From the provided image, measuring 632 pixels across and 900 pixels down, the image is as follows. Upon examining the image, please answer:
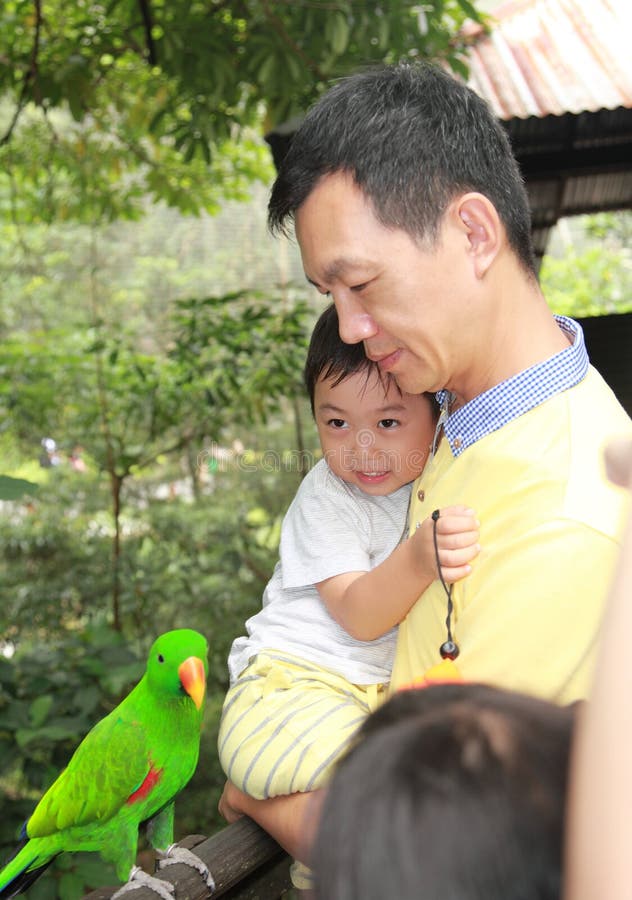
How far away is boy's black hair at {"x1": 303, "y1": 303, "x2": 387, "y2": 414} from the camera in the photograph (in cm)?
137

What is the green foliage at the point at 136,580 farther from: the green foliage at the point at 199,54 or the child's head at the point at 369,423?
the green foliage at the point at 199,54

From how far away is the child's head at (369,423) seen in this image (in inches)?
53.7

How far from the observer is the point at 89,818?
52.5 inches

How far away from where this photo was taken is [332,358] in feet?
4.58

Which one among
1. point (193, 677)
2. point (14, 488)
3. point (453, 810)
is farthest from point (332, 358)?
point (453, 810)

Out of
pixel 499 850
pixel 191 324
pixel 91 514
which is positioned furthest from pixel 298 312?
pixel 499 850

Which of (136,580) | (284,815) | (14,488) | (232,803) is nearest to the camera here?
(284,815)

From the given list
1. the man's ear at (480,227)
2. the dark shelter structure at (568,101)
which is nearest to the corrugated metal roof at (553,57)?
the dark shelter structure at (568,101)

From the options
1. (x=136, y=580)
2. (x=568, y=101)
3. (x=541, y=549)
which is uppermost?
(x=568, y=101)

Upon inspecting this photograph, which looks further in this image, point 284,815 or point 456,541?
point 284,815

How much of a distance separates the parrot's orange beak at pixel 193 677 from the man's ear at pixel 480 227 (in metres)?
0.65

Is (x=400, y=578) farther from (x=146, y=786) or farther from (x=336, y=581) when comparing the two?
(x=146, y=786)

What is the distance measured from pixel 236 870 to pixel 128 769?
257 millimetres

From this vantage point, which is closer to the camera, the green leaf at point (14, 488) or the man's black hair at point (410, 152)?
the man's black hair at point (410, 152)
